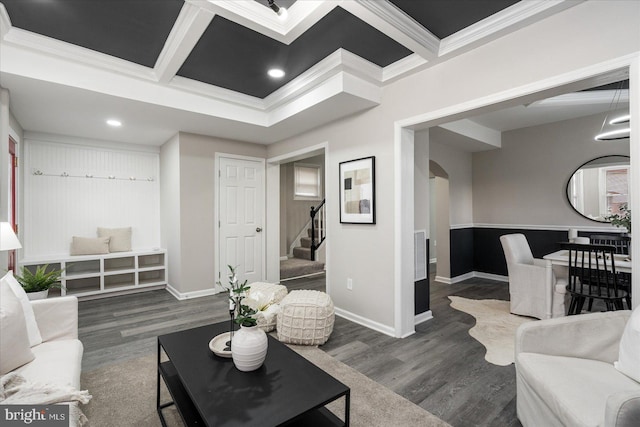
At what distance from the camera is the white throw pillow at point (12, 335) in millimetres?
1510

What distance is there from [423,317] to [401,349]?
829 mm

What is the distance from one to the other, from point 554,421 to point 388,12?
2491 mm

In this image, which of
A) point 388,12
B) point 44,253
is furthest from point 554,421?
point 44,253

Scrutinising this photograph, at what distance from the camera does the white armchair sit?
10.8 feet

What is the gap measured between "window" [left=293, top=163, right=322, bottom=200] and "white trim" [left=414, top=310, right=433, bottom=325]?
4626 millimetres

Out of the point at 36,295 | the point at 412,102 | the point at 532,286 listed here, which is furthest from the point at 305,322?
the point at 532,286

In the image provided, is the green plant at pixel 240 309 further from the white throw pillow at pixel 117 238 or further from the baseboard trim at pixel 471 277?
the baseboard trim at pixel 471 277

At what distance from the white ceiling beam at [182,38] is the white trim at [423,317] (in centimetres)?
341

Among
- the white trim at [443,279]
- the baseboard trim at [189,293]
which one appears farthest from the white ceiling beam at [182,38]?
the white trim at [443,279]

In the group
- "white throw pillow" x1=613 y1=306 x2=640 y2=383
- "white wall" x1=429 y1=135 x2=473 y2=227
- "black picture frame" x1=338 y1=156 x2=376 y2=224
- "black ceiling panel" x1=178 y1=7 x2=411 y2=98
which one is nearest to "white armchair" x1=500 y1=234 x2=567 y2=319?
"white wall" x1=429 y1=135 x2=473 y2=227

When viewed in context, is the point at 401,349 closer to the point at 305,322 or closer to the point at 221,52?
the point at 305,322

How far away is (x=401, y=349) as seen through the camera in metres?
2.75

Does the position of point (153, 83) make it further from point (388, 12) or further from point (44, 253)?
point (44, 253)

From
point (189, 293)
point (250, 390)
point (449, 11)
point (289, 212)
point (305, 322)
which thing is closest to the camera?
point (250, 390)
